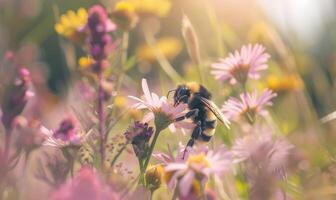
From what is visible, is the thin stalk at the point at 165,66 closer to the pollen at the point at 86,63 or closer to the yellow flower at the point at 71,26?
the yellow flower at the point at 71,26

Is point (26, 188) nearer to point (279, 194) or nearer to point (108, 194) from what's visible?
point (279, 194)

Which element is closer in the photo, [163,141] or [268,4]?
[163,141]

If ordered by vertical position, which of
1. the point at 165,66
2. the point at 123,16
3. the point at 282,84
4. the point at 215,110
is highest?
the point at 123,16

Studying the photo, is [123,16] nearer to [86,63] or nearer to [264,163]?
[86,63]

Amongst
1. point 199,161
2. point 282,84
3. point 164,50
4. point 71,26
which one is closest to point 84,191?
point 199,161

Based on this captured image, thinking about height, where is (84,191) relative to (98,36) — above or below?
below

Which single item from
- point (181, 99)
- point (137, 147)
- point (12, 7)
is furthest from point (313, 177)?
point (12, 7)

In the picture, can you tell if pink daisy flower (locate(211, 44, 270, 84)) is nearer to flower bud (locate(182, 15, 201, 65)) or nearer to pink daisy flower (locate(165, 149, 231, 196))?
flower bud (locate(182, 15, 201, 65))
